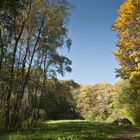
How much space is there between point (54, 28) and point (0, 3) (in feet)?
54.9

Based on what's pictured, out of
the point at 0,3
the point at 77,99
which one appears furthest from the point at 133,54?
the point at 77,99

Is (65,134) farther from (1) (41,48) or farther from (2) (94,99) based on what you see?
(2) (94,99)

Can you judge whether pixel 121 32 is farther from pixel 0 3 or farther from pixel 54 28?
pixel 0 3

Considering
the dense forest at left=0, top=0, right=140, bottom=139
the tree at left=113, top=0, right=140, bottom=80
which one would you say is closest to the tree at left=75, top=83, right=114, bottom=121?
the dense forest at left=0, top=0, right=140, bottom=139

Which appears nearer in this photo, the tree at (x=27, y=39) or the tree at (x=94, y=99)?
the tree at (x=27, y=39)

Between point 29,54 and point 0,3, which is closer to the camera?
point 0,3

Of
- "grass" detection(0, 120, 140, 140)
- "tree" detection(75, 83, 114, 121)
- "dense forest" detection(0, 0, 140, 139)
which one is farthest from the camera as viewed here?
"tree" detection(75, 83, 114, 121)

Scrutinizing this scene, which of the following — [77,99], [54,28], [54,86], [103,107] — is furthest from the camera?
[77,99]

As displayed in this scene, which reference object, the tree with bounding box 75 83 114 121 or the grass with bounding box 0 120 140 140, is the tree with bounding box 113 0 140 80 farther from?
the tree with bounding box 75 83 114 121

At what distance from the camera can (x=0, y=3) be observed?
16281 mm

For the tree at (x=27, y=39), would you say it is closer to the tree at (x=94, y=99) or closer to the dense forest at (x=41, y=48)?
the dense forest at (x=41, y=48)

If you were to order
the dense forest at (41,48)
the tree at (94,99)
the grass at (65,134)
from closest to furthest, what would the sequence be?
the grass at (65,134)
the dense forest at (41,48)
the tree at (94,99)

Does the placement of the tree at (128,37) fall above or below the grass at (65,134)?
above

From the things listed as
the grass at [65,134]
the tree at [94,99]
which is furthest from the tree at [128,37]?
the tree at [94,99]
